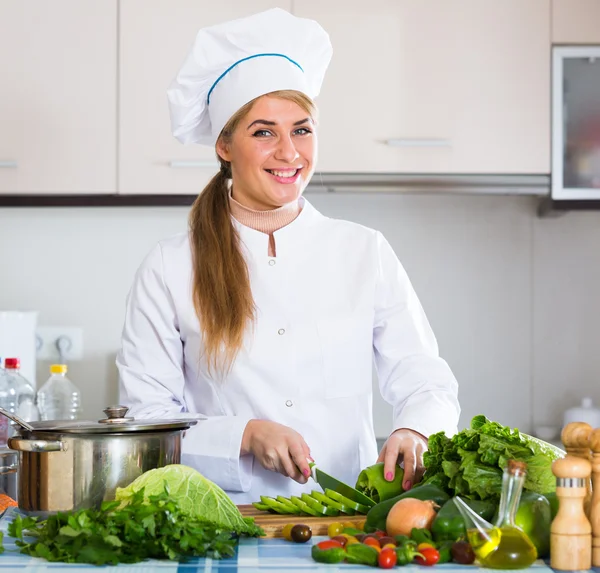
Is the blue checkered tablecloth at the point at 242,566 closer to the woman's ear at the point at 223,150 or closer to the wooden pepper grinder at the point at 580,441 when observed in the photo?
the wooden pepper grinder at the point at 580,441

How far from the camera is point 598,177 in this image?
259 cm

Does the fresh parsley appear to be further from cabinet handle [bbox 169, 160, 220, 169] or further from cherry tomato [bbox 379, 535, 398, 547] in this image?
cabinet handle [bbox 169, 160, 220, 169]

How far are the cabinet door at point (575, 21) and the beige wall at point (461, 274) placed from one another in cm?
52

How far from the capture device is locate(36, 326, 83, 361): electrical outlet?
2832mm

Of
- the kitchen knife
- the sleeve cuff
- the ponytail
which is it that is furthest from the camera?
the ponytail

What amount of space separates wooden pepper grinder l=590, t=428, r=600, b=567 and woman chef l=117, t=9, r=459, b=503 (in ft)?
2.00

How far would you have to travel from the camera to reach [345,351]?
1724mm

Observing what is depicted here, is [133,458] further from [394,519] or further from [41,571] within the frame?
[394,519]

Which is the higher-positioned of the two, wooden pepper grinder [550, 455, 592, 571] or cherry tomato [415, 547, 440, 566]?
wooden pepper grinder [550, 455, 592, 571]

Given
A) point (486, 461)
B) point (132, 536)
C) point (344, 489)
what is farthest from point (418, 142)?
point (132, 536)

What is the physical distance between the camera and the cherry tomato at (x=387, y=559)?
942 millimetres

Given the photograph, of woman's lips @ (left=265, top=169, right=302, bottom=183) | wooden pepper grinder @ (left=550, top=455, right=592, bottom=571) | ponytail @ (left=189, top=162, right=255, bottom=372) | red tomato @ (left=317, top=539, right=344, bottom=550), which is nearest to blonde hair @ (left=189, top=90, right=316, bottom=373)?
ponytail @ (left=189, top=162, right=255, bottom=372)

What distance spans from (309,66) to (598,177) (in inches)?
45.5

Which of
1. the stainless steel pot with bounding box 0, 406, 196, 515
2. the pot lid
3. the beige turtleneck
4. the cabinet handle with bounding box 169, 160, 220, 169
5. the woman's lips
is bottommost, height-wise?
the stainless steel pot with bounding box 0, 406, 196, 515
